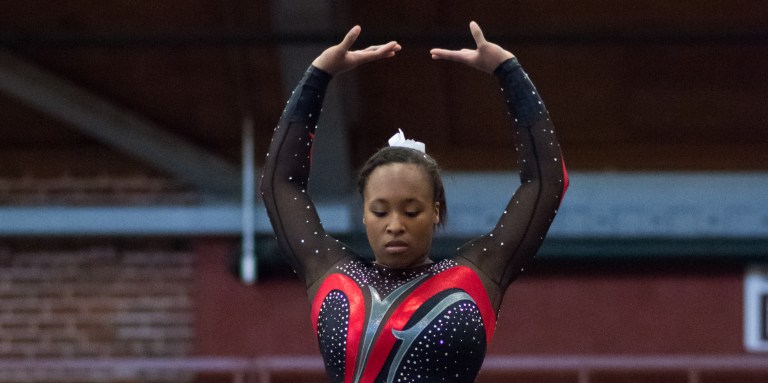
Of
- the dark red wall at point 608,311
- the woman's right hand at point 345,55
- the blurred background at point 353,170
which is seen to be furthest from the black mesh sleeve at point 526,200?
the dark red wall at point 608,311

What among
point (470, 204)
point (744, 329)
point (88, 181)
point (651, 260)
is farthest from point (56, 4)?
point (744, 329)

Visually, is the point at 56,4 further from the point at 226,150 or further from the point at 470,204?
the point at 470,204

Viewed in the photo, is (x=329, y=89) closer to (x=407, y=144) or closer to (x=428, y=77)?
(x=428, y=77)

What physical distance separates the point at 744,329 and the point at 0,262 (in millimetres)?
4193

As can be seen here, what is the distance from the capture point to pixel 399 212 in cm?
195

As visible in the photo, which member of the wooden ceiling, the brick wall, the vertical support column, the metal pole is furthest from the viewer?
the brick wall

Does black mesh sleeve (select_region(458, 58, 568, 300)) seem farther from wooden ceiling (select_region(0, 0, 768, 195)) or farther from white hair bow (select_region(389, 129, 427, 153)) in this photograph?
wooden ceiling (select_region(0, 0, 768, 195))

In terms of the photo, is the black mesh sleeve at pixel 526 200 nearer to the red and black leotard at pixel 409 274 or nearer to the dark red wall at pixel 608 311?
the red and black leotard at pixel 409 274

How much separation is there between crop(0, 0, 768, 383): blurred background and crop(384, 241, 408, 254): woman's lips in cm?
362

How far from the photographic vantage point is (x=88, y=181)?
21.3 feet

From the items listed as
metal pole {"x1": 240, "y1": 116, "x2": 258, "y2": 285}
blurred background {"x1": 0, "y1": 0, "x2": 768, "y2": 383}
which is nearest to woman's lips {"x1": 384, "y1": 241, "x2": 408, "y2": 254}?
blurred background {"x1": 0, "y1": 0, "x2": 768, "y2": 383}

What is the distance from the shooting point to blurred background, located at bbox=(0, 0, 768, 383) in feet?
18.6

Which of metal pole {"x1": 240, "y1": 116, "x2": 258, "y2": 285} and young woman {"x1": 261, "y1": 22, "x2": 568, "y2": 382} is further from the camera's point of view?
metal pole {"x1": 240, "y1": 116, "x2": 258, "y2": 285}

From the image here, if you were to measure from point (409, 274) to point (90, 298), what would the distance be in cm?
478
